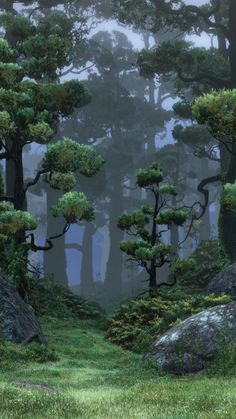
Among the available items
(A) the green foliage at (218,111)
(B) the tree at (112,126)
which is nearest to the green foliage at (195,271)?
(A) the green foliage at (218,111)

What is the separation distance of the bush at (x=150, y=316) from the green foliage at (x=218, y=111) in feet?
14.9

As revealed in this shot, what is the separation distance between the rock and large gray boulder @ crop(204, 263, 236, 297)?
19.6 feet

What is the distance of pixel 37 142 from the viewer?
18.5 metres

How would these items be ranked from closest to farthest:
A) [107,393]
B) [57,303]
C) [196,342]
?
[107,393] < [196,342] < [57,303]

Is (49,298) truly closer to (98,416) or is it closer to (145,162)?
(98,416)

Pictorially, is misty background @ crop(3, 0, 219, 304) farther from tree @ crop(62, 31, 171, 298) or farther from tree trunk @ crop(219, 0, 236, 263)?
tree trunk @ crop(219, 0, 236, 263)

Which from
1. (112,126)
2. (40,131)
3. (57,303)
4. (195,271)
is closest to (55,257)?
(112,126)

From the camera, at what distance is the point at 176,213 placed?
20.3 m

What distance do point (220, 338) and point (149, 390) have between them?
280 cm

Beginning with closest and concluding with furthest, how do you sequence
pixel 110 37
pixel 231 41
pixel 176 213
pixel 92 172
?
pixel 92 172
pixel 176 213
pixel 231 41
pixel 110 37

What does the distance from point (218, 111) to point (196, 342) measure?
6.69 metres

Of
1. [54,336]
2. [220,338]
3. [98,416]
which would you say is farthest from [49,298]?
[98,416]

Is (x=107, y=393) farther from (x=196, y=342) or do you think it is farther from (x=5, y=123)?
(x=5, y=123)

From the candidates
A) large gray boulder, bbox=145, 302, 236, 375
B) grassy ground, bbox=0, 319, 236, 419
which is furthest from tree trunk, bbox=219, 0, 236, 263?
large gray boulder, bbox=145, 302, 236, 375
